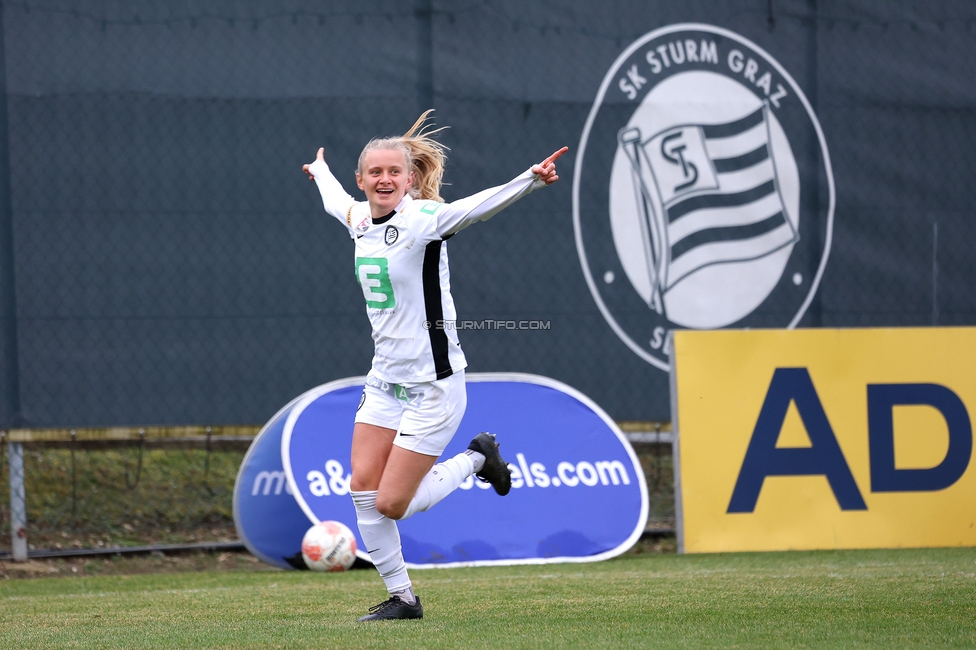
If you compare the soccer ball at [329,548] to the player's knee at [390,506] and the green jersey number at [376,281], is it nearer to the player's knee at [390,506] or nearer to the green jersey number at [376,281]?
the player's knee at [390,506]

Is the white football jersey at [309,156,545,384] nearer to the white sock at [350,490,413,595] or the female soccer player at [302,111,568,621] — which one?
the female soccer player at [302,111,568,621]

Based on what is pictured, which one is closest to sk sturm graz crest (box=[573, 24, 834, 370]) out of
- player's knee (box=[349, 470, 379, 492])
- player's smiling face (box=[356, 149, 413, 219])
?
player's smiling face (box=[356, 149, 413, 219])

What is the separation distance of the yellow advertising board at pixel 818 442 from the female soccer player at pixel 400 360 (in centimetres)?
241

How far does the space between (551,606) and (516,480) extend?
1.95 m

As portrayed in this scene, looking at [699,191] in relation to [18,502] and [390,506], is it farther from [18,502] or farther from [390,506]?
[18,502]

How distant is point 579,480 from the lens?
240 inches

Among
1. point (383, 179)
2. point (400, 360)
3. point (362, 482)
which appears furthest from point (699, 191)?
point (362, 482)

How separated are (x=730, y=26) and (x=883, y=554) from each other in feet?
11.1

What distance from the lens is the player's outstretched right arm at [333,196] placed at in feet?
13.9

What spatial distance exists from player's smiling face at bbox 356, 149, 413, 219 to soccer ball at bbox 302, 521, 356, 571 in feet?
7.24

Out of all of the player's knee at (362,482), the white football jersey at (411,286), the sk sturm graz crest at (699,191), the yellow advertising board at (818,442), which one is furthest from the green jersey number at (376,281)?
the sk sturm graz crest at (699,191)

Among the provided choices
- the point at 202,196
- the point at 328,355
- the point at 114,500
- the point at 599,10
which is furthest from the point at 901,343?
the point at 114,500

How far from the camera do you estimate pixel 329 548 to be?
559 cm

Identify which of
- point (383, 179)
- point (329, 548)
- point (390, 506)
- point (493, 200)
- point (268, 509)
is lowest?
point (329, 548)
